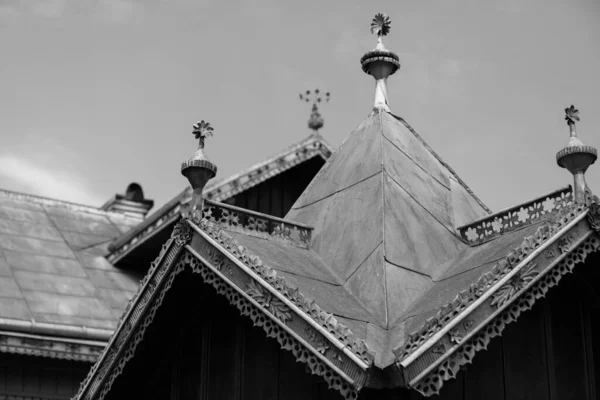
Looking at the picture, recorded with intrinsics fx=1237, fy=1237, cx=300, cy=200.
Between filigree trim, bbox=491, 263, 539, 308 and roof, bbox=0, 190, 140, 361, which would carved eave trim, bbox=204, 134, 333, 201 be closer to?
roof, bbox=0, 190, 140, 361

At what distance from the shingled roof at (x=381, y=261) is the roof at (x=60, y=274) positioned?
7.00m

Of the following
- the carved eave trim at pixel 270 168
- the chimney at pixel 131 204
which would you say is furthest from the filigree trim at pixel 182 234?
the chimney at pixel 131 204

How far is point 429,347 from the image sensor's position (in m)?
10.0

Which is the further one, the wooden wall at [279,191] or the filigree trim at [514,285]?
the wooden wall at [279,191]

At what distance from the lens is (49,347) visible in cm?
1995

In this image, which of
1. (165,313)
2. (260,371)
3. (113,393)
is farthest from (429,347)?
(113,393)

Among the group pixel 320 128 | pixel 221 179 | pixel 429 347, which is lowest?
pixel 429 347

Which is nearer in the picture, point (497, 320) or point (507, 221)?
point (497, 320)

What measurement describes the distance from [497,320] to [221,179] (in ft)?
43.8

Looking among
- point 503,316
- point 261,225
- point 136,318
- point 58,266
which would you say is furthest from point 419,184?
point 58,266

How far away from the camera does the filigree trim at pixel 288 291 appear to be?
33.6 ft

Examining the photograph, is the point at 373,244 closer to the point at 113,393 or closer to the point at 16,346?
the point at 113,393

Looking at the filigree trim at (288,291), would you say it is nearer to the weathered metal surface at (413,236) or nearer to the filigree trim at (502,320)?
the filigree trim at (502,320)

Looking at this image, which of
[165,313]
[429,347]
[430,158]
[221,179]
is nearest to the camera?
[429,347]
